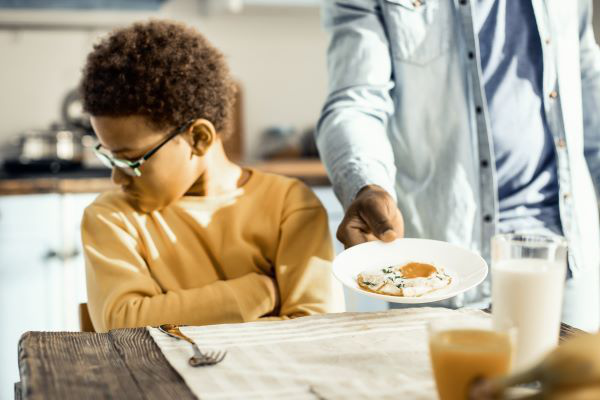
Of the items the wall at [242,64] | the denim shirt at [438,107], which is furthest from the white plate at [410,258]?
the wall at [242,64]

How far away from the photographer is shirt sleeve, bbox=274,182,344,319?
1.25m

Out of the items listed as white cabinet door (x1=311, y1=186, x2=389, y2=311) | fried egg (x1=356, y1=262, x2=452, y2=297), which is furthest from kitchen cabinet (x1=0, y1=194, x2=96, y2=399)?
fried egg (x1=356, y1=262, x2=452, y2=297)

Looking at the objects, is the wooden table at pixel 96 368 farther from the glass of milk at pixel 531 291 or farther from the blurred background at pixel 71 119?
the blurred background at pixel 71 119

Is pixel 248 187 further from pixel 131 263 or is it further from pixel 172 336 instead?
pixel 172 336

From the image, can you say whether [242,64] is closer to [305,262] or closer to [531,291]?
[305,262]

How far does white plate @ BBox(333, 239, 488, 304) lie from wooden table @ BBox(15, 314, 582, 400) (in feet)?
0.54

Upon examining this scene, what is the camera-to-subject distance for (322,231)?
1319 mm

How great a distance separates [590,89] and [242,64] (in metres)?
3.01

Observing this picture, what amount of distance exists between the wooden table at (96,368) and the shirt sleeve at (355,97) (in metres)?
0.47

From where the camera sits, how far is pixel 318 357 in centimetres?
84

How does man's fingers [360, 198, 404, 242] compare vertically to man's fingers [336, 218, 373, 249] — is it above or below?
above

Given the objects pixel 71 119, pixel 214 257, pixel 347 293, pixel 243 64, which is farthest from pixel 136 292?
pixel 243 64

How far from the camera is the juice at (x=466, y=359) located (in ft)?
2.12

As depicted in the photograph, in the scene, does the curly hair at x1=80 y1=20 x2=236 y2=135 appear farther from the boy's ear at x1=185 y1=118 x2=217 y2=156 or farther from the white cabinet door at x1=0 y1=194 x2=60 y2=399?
the white cabinet door at x1=0 y1=194 x2=60 y2=399
